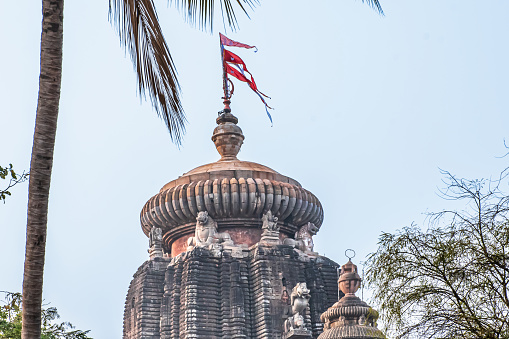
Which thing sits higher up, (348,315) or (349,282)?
(349,282)

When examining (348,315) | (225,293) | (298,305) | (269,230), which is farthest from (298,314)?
(348,315)

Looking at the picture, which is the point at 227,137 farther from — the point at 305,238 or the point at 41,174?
the point at 41,174

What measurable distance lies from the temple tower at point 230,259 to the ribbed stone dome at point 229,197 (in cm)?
4

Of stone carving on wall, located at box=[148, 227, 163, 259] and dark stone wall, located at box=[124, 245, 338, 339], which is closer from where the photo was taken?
dark stone wall, located at box=[124, 245, 338, 339]

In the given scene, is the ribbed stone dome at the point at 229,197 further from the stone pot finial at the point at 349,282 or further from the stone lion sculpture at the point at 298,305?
the stone pot finial at the point at 349,282

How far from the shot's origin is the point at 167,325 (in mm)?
39125

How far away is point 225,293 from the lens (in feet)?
128

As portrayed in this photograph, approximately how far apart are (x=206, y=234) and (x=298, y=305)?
5052 mm

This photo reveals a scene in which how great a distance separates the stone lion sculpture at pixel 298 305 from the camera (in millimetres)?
37312

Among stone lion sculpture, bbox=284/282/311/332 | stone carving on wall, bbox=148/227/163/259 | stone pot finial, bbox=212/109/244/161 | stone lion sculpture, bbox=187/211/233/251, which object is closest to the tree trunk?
stone lion sculpture, bbox=284/282/311/332

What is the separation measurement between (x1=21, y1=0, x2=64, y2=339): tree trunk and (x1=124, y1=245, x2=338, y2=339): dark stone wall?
27.9 metres

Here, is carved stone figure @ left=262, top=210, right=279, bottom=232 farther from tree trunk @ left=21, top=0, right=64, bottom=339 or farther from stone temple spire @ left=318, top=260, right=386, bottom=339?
tree trunk @ left=21, top=0, right=64, bottom=339

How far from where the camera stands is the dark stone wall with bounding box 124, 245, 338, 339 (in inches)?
1497

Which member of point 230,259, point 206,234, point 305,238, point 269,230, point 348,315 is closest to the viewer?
point 348,315
